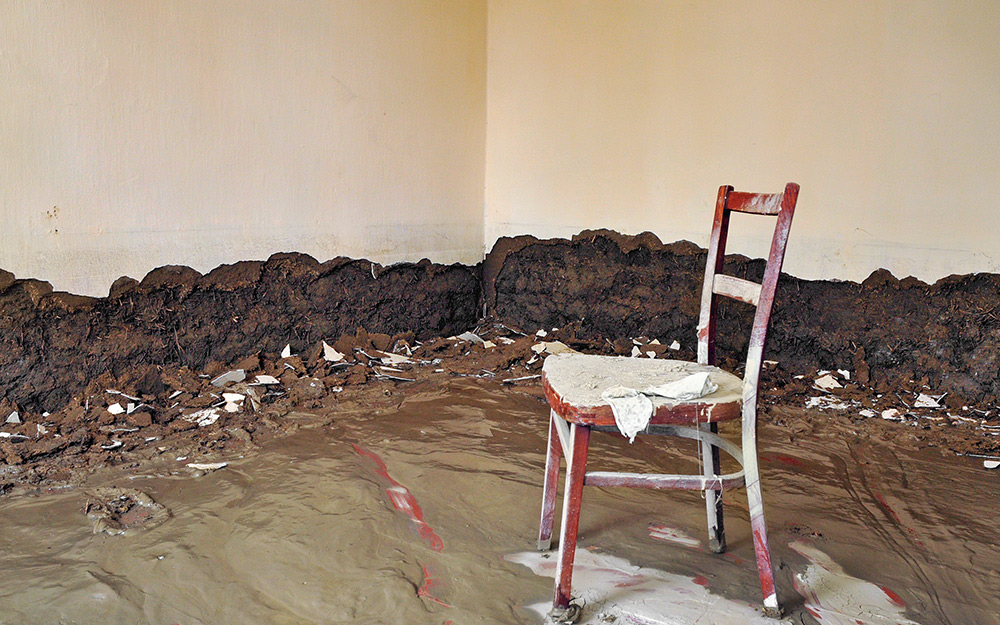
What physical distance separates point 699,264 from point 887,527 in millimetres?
2047

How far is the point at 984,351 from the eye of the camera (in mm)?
3332

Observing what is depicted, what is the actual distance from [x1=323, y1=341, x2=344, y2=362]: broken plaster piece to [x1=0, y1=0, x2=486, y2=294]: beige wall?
1.69 ft

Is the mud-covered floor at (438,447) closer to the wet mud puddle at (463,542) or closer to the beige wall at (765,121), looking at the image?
the wet mud puddle at (463,542)

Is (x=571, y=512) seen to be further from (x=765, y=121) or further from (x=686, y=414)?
(x=765, y=121)

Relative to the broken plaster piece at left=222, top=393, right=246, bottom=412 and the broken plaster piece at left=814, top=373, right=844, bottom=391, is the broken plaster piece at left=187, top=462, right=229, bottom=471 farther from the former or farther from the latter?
the broken plaster piece at left=814, top=373, right=844, bottom=391

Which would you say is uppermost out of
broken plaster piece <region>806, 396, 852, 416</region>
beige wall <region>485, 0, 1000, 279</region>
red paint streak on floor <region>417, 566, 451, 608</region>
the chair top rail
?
beige wall <region>485, 0, 1000, 279</region>

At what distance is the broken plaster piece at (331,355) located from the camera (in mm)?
3824

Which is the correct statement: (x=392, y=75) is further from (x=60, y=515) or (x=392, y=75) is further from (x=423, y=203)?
(x=60, y=515)

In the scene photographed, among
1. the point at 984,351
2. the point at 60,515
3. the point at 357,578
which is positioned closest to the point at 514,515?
Result: the point at 357,578

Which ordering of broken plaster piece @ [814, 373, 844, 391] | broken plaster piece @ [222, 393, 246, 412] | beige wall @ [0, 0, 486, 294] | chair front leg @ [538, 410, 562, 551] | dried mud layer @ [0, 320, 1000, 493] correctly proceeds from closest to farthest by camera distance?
chair front leg @ [538, 410, 562, 551], dried mud layer @ [0, 320, 1000, 493], beige wall @ [0, 0, 486, 294], broken plaster piece @ [222, 393, 246, 412], broken plaster piece @ [814, 373, 844, 391]

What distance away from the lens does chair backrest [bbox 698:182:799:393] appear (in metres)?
1.70

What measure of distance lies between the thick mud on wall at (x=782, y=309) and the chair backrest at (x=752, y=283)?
6.49 ft

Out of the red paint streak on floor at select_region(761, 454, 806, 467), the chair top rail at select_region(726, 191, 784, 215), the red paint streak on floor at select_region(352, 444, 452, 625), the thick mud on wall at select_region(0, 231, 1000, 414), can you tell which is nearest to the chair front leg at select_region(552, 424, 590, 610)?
the red paint streak on floor at select_region(352, 444, 452, 625)

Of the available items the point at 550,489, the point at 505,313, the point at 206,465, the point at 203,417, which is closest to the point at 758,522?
the point at 550,489
